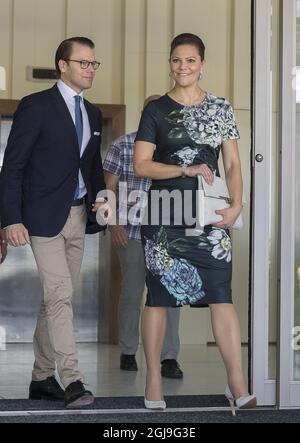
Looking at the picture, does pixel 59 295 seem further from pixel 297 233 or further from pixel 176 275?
pixel 297 233

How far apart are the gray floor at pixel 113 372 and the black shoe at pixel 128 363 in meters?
0.04

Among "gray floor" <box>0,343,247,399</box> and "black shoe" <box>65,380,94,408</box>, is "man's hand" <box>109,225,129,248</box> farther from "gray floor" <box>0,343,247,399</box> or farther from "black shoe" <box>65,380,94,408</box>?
"black shoe" <box>65,380,94,408</box>

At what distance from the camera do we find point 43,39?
7469mm

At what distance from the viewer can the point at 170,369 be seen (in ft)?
17.9

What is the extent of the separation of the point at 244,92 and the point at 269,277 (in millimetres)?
3641

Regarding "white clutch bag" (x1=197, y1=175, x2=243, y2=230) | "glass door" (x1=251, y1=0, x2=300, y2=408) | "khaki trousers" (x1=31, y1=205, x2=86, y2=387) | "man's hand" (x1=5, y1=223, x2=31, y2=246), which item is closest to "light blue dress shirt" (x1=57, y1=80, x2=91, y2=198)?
"khaki trousers" (x1=31, y1=205, x2=86, y2=387)

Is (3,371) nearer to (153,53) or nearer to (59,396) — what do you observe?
(59,396)

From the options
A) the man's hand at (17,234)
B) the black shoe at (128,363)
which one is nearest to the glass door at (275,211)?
the man's hand at (17,234)

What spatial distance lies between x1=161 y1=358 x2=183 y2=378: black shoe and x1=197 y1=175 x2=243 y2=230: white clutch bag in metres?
1.68

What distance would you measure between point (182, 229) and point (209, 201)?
16 centimetres

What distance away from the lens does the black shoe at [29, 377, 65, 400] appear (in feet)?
14.1

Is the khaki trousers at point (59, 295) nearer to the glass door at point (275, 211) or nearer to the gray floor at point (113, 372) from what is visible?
the gray floor at point (113, 372)

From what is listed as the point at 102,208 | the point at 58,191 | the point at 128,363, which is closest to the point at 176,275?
the point at 102,208
